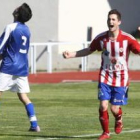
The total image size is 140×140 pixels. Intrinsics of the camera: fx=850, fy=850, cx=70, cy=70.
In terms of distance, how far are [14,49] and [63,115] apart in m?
3.36

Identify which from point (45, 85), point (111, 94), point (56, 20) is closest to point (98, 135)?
point (111, 94)

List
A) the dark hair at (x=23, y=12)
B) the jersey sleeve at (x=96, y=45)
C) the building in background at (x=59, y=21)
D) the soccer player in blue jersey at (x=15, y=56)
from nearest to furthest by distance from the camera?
the jersey sleeve at (x=96, y=45) < the dark hair at (x=23, y=12) < the soccer player in blue jersey at (x=15, y=56) < the building in background at (x=59, y=21)

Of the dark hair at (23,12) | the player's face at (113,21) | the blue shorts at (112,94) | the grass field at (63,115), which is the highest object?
the dark hair at (23,12)

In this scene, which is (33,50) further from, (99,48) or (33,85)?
(99,48)

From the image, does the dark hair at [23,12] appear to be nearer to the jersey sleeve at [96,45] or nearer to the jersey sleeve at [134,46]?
the jersey sleeve at [96,45]

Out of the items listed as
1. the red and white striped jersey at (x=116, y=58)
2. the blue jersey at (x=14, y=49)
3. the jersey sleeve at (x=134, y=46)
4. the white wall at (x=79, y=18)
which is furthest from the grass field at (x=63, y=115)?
the white wall at (x=79, y=18)

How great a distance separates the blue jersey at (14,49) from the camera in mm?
13656

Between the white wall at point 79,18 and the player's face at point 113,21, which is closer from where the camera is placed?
the player's face at point 113,21

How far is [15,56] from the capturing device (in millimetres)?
13727

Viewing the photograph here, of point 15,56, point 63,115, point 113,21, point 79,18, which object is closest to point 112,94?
point 113,21

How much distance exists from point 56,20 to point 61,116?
20.3 meters

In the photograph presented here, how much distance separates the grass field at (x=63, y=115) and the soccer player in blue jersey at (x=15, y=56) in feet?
2.13

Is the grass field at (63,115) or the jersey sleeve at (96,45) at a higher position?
the jersey sleeve at (96,45)

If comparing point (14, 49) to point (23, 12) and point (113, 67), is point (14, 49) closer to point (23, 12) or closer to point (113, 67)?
point (23, 12)
